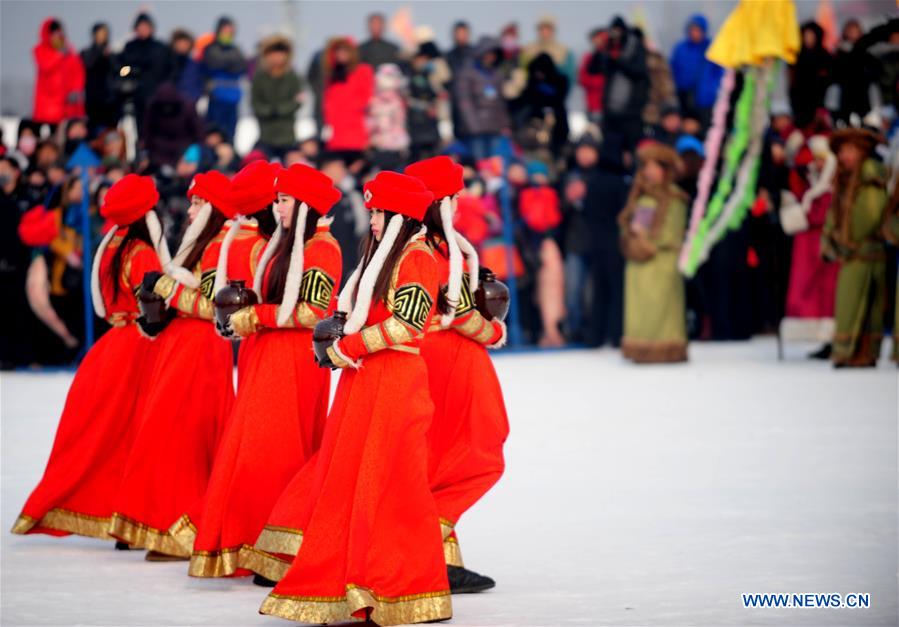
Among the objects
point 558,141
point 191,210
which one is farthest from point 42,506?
point 558,141

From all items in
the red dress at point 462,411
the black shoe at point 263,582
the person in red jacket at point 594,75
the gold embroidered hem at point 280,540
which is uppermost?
the person in red jacket at point 594,75

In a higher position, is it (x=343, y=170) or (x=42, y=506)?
(x=343, y=170)

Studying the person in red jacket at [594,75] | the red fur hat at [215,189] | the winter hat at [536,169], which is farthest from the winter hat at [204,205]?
the person in red jacket at [594,75]

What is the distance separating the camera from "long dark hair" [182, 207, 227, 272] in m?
7.73

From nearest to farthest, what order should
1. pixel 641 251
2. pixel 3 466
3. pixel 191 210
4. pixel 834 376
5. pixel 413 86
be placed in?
pixel 191 210, pixel 3 466, pixel 834 376, pixel 641 251, pixel 413 86

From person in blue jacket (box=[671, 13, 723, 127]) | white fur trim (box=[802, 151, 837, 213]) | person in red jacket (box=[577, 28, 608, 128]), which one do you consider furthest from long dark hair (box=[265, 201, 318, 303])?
person in blue jacket (box=[671, 13, 723, 127])

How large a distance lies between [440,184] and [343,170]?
955 cm

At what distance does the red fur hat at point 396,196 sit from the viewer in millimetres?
6316

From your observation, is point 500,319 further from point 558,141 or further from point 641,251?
point 558,141

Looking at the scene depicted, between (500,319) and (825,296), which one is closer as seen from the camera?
(500,319)

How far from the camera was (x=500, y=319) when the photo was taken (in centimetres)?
684

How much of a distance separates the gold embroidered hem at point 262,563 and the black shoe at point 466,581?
0.65m

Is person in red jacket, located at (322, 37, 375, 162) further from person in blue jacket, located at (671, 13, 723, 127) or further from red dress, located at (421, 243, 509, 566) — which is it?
red dress, located at (421, 243, 509, 566)

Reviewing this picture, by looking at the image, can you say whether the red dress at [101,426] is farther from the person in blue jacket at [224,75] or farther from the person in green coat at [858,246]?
the person in blue jacket at [224,75]
